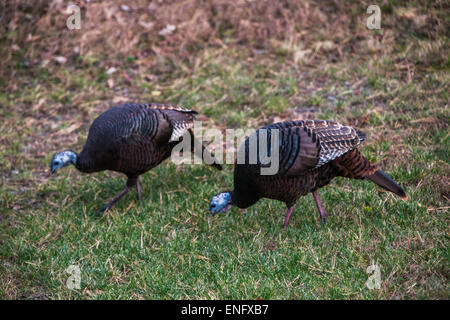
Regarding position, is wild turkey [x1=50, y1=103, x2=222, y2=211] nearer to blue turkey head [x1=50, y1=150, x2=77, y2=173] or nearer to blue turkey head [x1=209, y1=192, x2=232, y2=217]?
blue turkey head [x1=50, y1=150, x2=77, y2=173]

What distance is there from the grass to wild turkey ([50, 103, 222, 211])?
436 mm

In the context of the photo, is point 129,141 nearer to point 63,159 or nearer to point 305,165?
point 63,159

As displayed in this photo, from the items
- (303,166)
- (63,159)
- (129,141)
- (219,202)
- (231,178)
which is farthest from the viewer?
(231,178)

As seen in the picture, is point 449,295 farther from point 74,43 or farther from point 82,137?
point 74,43

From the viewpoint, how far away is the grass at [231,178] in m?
3.90

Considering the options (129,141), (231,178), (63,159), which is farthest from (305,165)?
(63,159)

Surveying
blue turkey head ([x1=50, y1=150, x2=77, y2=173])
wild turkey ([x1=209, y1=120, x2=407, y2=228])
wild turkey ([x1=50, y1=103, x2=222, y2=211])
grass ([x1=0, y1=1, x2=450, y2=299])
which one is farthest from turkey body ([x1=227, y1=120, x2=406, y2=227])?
blue turkey head ([x1=50, y1=150, x2=77, y2=173])

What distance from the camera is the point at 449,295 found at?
133 inches

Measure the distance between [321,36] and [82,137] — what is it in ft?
12.3

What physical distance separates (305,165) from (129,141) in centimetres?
171

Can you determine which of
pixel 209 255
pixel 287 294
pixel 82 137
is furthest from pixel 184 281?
pixel 82 137

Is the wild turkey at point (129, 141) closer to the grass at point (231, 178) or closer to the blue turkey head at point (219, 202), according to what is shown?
the grass at point (231, 178)

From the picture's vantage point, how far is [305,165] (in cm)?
426

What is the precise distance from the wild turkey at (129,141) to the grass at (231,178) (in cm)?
44
